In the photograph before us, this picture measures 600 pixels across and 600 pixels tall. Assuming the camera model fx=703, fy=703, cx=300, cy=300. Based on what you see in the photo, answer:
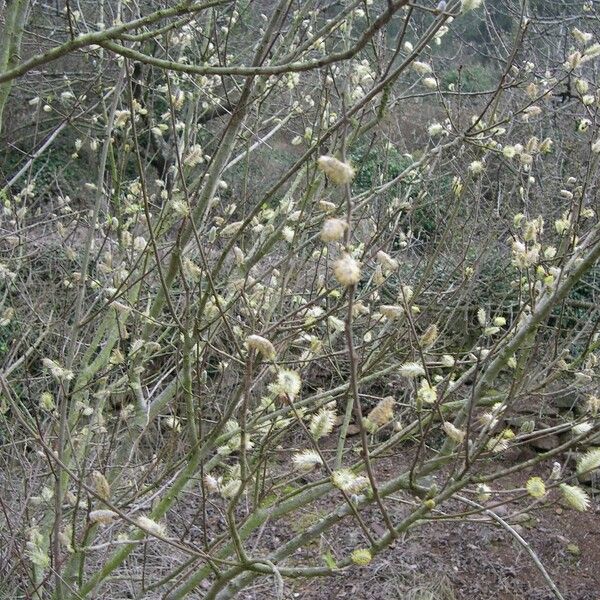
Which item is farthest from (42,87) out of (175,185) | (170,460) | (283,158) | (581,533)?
(581,533)

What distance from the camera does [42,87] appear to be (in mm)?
7816

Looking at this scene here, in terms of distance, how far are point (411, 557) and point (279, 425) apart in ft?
11.0

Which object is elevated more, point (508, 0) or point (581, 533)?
point (508, 0)

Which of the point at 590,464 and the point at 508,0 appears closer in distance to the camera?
the point at 590,464

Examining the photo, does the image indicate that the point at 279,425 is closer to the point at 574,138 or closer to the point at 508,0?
the point at 574,138

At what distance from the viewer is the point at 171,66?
1.53 m

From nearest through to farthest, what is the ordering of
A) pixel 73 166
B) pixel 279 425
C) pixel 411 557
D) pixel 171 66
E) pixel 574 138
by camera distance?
pixel 171 66 < pixel 279 425 < pixel 411 557 < pixel 574 138 < pixel 73 166

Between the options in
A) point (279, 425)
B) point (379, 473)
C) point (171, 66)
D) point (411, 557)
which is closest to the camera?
point (171, 66)

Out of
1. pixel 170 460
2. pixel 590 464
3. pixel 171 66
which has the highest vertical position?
pixel 171 66

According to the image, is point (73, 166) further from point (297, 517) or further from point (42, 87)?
point (297, 517)

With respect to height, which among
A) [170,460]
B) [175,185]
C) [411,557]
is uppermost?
[175,185]

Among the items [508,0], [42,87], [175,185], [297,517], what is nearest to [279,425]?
[175,185]

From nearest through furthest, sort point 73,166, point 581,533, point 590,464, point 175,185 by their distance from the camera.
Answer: point 590,464 → point 175,185 → point 581,533 → point 73,166

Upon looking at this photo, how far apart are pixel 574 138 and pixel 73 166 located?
7.45 m
